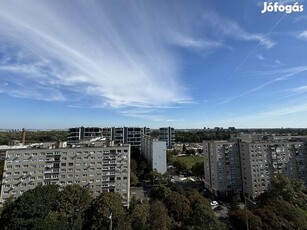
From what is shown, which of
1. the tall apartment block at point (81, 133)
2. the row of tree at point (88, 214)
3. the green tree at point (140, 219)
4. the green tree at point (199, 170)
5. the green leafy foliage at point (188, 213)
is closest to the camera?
the green leafy foliage at point (188, 213)

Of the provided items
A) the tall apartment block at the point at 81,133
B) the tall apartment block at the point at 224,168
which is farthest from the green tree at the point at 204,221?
the tall apartment block at the point at 81,133

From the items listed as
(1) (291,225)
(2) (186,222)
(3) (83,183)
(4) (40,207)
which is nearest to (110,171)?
(3) (83,183)

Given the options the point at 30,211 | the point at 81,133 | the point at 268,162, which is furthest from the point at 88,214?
the point at 81,133

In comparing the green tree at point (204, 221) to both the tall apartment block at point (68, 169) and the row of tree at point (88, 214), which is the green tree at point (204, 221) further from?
the tall apartment block at point (68, 169)

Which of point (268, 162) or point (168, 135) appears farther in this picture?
point (168, 135)

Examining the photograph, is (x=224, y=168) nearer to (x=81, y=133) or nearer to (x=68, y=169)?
(x=68, y=169)

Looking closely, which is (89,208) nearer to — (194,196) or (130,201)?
(130,201)
